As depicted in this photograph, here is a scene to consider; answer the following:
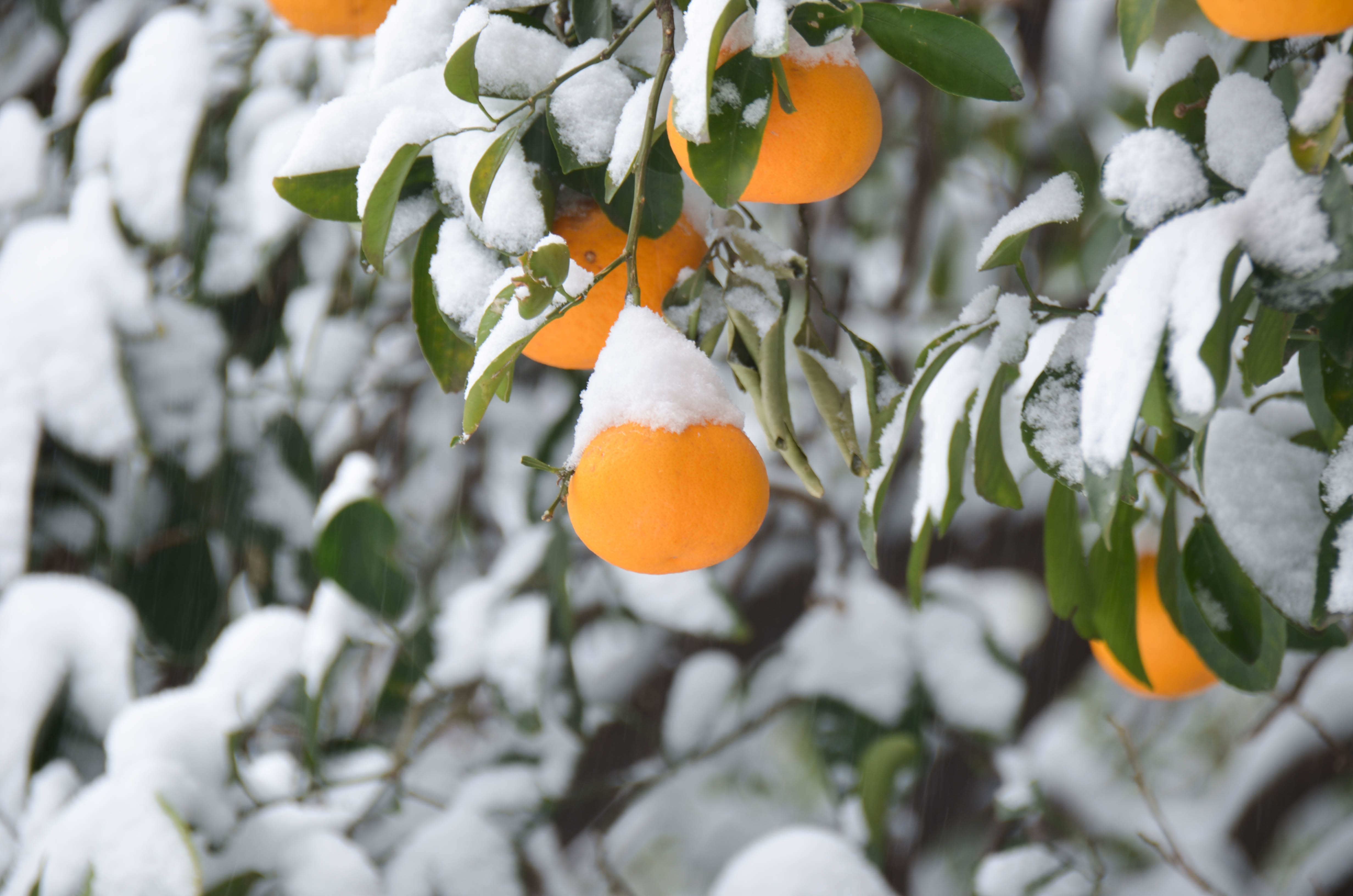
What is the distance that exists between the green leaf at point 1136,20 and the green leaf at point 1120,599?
0.29m

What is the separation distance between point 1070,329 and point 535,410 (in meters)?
1.02

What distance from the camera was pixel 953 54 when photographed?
0.38 meters

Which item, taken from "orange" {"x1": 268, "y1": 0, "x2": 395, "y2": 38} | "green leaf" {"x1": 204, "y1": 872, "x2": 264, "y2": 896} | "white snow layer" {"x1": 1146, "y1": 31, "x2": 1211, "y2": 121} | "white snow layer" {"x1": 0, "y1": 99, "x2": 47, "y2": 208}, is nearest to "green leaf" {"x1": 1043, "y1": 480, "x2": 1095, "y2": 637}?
"white snow layer" {"x1": 1146, "y1": 31, "x2": 1211, "y2": 121}

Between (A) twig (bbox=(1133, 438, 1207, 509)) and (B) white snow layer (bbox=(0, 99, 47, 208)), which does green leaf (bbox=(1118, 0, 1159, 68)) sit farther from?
(B) white snow layer (bbox=(0, 99, 47, 208))

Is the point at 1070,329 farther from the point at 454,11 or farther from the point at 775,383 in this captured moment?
the point at 454,11

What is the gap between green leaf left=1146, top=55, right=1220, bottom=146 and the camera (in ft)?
1.42

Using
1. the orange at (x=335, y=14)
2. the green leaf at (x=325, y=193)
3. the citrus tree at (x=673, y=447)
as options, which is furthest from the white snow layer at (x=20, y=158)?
the green leaf at (x=325, y=193)

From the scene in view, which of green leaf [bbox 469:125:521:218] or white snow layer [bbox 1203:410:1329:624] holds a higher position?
green leaf [bbox 469:125:521:218]

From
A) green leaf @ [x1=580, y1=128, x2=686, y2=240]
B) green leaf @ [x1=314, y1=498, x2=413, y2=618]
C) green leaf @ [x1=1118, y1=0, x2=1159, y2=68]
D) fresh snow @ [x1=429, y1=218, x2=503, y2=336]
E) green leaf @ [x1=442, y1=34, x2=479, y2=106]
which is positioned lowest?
green leaf @ [x1=314, y1=498, x2=413, y2=618]

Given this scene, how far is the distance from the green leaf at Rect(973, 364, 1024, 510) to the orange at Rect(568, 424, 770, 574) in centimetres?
15

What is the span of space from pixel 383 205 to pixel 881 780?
2.27ft

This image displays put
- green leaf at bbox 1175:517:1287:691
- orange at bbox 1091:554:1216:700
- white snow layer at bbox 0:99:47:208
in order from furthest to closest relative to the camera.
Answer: white snow layer at bbox 0:99:47:208
orange at bbox 1091:554:1216:700
green leaf at bbox 1175:517:1287:691

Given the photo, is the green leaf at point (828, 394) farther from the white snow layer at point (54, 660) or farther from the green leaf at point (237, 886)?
the white snow layer at point (54, 660)

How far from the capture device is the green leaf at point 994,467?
0.51 m
